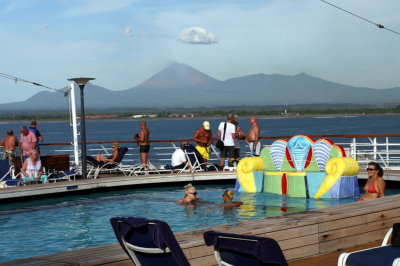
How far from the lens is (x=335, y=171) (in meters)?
12.2

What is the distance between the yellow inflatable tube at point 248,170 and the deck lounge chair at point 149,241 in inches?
375

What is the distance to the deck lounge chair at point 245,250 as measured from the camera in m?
3.18

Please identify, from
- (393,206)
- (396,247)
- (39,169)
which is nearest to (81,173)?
(39,169)

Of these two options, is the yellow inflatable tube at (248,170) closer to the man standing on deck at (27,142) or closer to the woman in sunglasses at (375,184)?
the woman in sunglasses at (375,184)

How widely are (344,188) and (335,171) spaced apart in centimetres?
38

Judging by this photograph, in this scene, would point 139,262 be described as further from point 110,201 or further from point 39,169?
point 39,169

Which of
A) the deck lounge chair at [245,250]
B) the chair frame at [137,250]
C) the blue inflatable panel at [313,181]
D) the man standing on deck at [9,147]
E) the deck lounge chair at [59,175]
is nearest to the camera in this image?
the deck lounge chair at [245,250]

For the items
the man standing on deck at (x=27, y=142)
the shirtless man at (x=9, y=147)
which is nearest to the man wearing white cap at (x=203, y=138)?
the man standing on deck at (x=27, y=142)

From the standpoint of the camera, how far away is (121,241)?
389cm

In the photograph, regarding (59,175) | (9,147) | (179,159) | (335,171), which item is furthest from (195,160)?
(9,147)

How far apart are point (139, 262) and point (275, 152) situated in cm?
961

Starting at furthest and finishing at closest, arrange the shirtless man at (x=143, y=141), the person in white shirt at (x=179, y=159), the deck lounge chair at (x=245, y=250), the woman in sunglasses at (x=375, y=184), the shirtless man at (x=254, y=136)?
the shirtless man at (x=143, y=141) → the person in white shirt at (x=179, y=159) → the shirtless man at (x=254, y=136) → the woman in sunglasses at (x=375, y=184) → the deck lounge chair at (x=245, y=250)

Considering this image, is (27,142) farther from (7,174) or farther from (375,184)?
(375,184)

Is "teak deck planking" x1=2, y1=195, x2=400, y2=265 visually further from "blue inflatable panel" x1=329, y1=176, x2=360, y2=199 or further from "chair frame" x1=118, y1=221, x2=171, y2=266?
"blue inflatable panel" x1=329, y1=176, x2=360, y2=199
